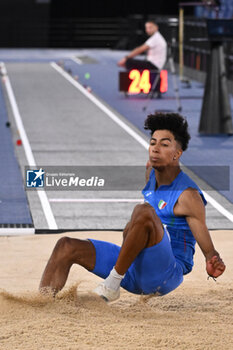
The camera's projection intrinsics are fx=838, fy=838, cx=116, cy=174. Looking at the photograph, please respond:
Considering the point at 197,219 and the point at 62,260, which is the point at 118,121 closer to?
the point at 62,260

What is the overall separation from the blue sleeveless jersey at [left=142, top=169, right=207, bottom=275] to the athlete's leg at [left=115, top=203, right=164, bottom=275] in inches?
7.6

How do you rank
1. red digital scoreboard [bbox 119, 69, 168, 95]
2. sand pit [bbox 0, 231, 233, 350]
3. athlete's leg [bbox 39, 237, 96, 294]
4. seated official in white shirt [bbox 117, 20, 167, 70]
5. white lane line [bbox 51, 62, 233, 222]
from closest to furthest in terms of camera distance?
sand pit [bbox 0, 231, 233, 350] → athlete's leg [bbox 39, 237, 96, 294] → white lane line [bbox 51, 62, 233, 222] → red digital scoreboard [bbox 119, 69, 168, 95] → seated official in white shirt [bbox 117, 20, 167, 70]

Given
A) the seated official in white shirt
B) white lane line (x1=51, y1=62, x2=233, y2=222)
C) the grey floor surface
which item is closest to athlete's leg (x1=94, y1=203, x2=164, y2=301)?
the grey floor surface

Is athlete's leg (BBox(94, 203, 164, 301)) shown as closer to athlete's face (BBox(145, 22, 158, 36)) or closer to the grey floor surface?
the grey floor surface

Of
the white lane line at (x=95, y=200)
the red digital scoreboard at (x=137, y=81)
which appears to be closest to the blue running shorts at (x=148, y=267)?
the white lane line at (x=95, y=200)

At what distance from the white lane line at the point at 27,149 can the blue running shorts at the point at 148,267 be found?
291 cm

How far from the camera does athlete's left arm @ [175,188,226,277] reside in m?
5.29

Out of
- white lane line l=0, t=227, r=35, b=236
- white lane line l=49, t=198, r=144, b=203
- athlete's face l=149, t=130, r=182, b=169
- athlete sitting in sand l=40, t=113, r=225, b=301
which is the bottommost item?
white lane line l=49, t=198, r=144, b=203

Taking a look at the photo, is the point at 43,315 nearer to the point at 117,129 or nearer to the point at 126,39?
the point at 117,129

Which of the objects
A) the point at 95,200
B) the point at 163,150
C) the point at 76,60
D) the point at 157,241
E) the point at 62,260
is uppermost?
the point at 163,150

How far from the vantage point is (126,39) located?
39312mm

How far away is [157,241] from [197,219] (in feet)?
0.96

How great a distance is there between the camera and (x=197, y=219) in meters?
5.33

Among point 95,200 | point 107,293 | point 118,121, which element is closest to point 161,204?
point 107,293
